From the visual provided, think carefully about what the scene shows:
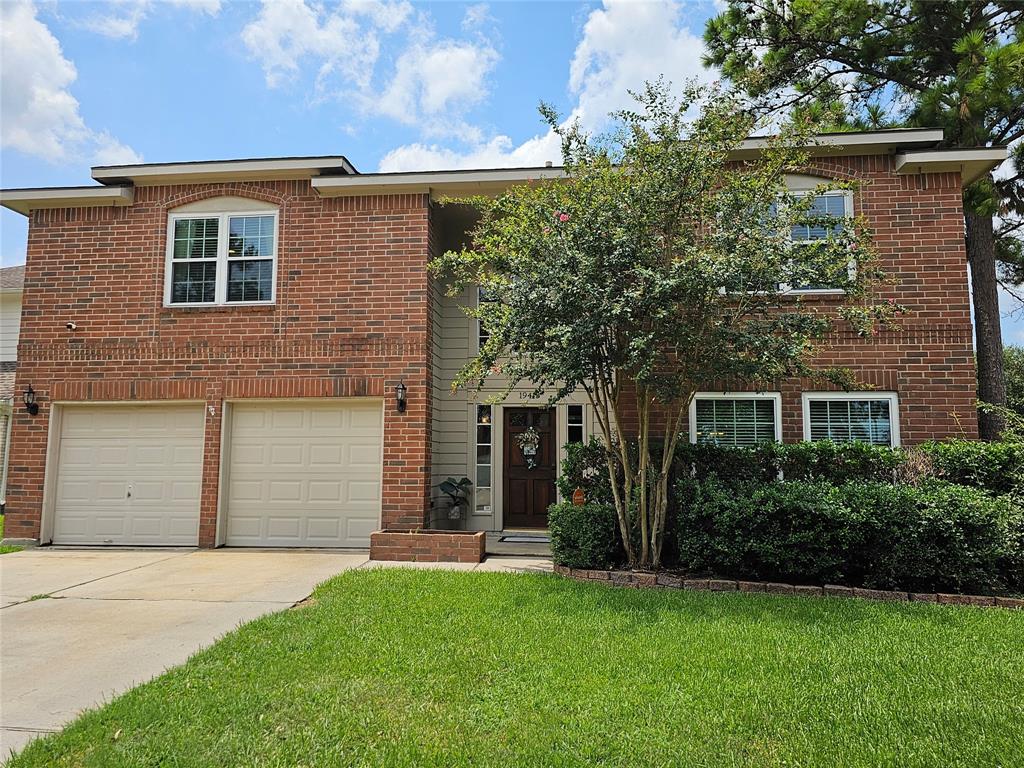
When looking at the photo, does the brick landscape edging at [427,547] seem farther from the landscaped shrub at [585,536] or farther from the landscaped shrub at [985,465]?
the landscaped shrub at [985,465]

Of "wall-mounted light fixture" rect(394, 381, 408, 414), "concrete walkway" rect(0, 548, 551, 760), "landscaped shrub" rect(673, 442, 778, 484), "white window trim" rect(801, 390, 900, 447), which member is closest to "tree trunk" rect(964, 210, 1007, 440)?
"white window trim" rect(801, 390, 900, 447)

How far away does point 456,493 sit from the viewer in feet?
33.8

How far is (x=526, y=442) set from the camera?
34.8ft

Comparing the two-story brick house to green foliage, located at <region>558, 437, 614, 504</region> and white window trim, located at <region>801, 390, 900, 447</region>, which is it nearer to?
white window trim, located at <region>801, 390, 900, 447</region>

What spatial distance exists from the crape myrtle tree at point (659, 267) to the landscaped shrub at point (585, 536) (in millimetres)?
226

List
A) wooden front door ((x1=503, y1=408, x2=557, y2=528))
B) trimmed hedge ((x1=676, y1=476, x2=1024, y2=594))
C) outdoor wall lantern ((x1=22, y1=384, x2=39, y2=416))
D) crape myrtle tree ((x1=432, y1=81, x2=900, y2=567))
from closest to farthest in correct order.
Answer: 1. trimmed hedge ((x1=676, y1=476, x2=1024, y2=594))
2. crape myrtle tree ((x1=432, y1=81, x2=900, y2=567))
3. outdoor wall lantern ((x1=22, y1=384, x2=39, y2=416))
4. wooden front door ((x1=503, y1=408, x2=557, y2=528))

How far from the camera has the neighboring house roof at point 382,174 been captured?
8672 millimetres

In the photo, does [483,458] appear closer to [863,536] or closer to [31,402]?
[863,536]

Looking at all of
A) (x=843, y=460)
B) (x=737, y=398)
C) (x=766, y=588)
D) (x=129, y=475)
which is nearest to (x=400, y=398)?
(x=129, y=475)

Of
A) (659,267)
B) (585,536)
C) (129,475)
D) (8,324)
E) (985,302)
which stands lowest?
(585,536)

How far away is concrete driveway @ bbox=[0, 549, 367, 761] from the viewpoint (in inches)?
158

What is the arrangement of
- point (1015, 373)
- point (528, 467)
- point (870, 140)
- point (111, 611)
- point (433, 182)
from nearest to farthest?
point (111, 611) → point (870, 140) → point (433, 182) → point (528, 467) → point (1015, 373)

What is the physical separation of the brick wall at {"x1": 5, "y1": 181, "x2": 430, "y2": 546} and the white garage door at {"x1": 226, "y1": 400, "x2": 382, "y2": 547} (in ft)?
1.07

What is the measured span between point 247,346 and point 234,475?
1.91 meters
